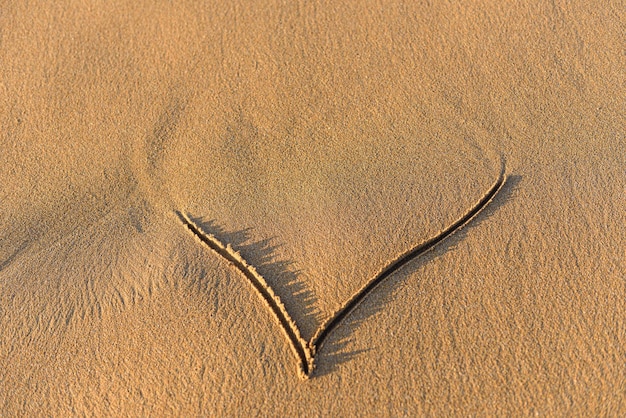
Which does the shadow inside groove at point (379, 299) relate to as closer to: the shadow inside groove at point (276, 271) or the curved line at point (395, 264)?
the curved line at point (395, 264)

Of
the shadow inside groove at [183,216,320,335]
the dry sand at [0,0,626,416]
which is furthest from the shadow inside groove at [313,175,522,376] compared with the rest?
the shadow inside groove at [183,216,320,335]

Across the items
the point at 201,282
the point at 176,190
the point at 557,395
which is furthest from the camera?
the point at 176,190

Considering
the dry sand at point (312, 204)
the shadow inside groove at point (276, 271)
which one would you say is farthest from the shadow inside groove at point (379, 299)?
the shadow inside groove at point (276, 271)

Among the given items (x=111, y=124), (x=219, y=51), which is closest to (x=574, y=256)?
(x=219, y=51)

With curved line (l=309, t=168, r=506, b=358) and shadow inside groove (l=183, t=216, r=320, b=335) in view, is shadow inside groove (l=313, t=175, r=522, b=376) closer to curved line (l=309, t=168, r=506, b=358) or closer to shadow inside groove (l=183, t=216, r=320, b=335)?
curved line (l=309, t=168, r=506, b=358)

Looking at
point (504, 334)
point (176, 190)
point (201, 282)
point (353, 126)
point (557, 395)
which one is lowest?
point (557, 395)

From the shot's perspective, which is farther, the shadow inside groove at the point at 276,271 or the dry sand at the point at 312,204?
the shadow inside groove at the point at 276,271

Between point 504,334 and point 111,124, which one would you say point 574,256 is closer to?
point 504,334
